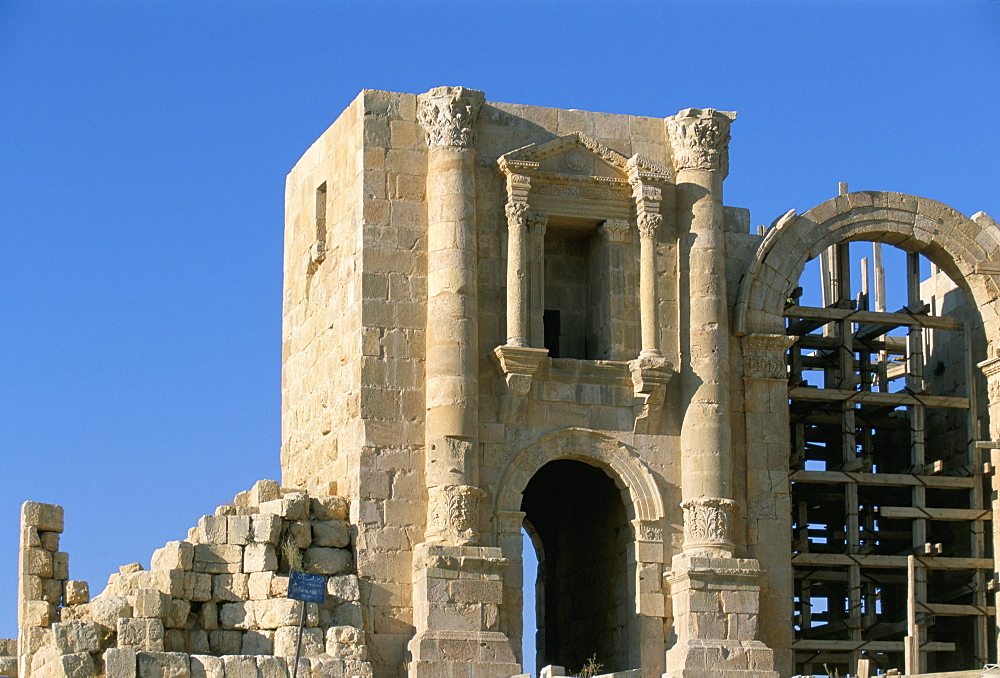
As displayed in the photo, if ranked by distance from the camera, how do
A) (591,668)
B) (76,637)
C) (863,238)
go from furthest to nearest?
(863,238) < (591,668) < (76,637)

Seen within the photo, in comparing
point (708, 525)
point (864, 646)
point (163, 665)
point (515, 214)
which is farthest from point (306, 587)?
point (864, 646)

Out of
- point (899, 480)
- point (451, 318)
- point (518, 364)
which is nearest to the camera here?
point (451, 318)

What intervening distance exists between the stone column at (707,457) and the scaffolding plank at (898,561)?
123 inches

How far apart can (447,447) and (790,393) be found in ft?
21.4

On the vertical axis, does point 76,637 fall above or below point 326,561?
below

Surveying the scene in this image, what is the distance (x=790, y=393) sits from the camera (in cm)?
3247

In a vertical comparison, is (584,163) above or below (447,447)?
above

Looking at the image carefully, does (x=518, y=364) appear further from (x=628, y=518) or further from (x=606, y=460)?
(x=628, y=518)

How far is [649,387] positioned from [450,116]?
15.8 feet

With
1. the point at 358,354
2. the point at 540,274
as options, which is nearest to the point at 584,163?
the point at 540,274

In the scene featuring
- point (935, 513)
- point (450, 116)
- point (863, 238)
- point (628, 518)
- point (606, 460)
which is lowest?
point (628, 518)

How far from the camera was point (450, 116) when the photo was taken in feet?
97.5

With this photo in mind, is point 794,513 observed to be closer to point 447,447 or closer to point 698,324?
point 698,324

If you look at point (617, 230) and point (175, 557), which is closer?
point (175, 557)
